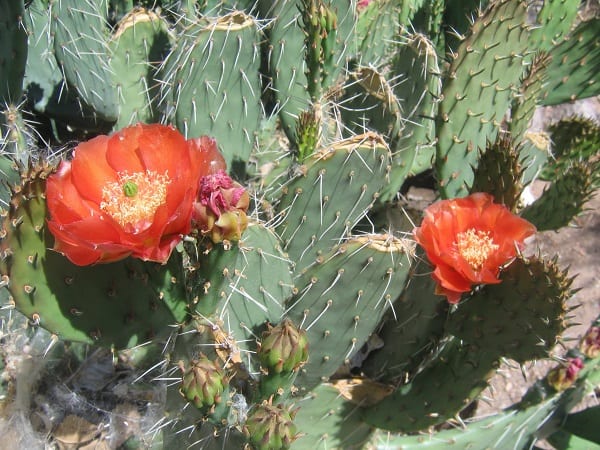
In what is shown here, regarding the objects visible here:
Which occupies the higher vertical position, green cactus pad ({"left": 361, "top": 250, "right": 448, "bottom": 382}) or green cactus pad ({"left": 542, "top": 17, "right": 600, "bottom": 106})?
green cactus pad ({"left": 542, "top": 17, "right": 600, "bottom": 106})

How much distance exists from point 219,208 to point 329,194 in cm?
54

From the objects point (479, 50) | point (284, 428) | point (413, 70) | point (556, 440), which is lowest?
A: point (556, 440)

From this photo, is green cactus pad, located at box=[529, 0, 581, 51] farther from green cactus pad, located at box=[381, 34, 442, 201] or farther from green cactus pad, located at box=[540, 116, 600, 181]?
green cactus pad, located at box=[381, 34, 442, 201]

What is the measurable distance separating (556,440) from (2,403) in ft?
5.36

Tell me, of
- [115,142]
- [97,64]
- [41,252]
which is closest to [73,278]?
[41,252]

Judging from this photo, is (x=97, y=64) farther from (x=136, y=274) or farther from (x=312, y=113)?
(x=136, y=274)

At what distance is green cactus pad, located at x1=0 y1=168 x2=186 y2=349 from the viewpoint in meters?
1.04

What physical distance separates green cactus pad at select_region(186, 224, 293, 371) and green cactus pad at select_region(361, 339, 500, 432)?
0.54 metres

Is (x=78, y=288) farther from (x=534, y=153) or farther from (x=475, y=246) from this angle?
(x=534, y=153)

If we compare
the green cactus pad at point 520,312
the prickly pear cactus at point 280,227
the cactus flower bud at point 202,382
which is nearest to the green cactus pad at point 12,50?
the prickly pear cactus at point 280,227

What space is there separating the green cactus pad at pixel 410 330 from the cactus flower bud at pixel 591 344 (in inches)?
19.4

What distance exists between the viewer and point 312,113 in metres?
1.65

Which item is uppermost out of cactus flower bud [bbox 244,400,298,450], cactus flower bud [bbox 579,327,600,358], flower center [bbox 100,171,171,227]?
flower center [bbox 100,171,171,227]

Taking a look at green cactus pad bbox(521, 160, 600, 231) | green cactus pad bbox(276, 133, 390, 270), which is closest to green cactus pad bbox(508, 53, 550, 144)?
green cactus pad bbox(521, 160, 600, 231)
